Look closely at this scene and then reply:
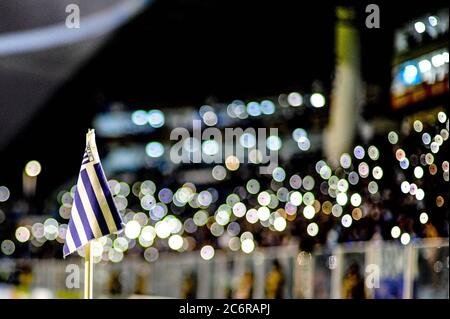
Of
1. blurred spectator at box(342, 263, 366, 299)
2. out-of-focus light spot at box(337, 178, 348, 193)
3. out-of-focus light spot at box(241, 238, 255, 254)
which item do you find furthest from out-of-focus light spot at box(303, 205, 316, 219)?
blurred spectator at box(342, 263, 366, 299)

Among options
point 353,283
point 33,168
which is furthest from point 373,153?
point 33,168

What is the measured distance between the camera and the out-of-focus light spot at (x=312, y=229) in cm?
940

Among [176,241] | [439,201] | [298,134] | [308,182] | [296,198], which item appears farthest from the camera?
[176,241]

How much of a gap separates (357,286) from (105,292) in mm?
5304

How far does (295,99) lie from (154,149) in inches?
631

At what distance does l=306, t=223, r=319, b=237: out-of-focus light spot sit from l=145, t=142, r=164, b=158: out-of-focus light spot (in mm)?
22709

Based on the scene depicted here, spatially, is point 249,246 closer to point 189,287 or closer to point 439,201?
point 189,287

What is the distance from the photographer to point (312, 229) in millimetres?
9633

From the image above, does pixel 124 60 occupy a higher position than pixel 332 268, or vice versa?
pixel 124 60

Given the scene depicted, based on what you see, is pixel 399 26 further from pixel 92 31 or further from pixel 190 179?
Answer: pixel 190 179

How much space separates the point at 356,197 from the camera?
970 centimetres

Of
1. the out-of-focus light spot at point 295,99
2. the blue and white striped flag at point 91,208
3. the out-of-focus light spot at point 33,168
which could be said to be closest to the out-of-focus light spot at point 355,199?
the blue and white striped flag at point 91,208

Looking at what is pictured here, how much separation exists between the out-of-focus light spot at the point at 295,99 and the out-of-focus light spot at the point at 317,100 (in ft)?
5.84

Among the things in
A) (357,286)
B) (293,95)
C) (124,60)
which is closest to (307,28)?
(357,286)
